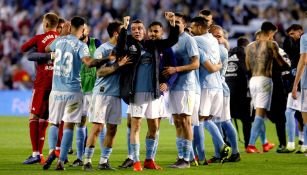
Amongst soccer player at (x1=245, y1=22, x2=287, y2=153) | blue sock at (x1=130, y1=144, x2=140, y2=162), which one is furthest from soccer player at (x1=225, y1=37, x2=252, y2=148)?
blue sock at (x1=130, y1=144, x2=140, y2=162)

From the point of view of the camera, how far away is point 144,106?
1337cm

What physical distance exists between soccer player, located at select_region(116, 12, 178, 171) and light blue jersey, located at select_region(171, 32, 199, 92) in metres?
0.47

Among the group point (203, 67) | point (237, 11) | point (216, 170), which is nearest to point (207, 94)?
point (203, 67)

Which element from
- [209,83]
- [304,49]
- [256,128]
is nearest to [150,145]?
[209,83]

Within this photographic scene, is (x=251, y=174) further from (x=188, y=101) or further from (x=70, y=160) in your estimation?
(x=70, y=160)

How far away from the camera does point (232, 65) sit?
1769 cm

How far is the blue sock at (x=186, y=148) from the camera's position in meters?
13.8

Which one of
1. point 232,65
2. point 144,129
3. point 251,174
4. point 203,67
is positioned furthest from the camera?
point 144,129

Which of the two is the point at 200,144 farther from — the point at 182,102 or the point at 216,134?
the point at 182,102

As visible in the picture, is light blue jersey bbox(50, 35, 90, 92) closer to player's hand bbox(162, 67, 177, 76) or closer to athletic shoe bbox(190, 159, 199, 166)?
player's hand bbox(162, 67, 177, 76)

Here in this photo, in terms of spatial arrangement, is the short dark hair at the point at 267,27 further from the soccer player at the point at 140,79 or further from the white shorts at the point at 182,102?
the soccer player at the point at 140,79

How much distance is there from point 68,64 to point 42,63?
1.82 m

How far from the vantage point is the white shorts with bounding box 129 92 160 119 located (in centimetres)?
1334

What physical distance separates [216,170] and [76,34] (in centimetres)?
282
